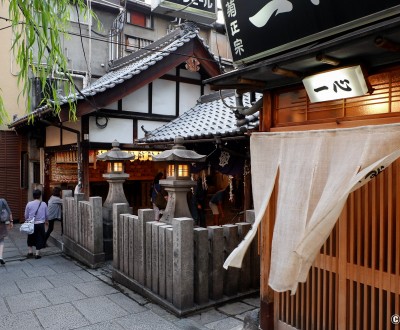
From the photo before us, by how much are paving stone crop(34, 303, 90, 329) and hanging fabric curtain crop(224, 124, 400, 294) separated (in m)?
3.86

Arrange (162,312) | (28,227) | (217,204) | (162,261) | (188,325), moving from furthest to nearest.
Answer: (217,204) < (28,227) < (162,261) < (162,312) < (188,325)

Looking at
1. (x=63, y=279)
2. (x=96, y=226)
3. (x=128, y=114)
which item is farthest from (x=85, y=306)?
(x=128, y=114)

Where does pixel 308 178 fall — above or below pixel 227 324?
above

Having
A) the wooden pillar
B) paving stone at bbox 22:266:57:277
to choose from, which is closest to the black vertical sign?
the wooden pillar

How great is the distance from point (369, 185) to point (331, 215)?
85cm

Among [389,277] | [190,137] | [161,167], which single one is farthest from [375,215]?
[161,167]

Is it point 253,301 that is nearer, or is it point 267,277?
point 267,277

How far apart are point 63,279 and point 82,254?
5.54ft

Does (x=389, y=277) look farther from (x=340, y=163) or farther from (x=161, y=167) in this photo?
(x=161, y=167)

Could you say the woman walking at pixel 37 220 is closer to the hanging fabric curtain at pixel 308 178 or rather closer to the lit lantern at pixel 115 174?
the lit lantern at pixel 115 174

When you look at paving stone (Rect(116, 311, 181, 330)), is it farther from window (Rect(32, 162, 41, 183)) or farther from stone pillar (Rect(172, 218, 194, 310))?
window (Rect(32, 162, 41, 183))

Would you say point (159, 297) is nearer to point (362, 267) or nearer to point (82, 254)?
point (362, 267)

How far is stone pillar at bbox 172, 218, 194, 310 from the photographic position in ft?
21.5

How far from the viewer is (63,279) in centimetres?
915
